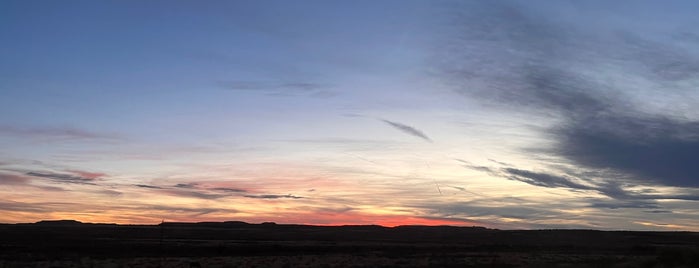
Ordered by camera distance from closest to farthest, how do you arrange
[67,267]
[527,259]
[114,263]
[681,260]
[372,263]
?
[681,260] → [67,267] → [114,263] → [372,263] → [527,259]

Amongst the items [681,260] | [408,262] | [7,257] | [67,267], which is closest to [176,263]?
[67,267]

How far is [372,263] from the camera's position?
1897 inches

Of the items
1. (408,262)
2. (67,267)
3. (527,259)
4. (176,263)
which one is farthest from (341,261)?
(67,267)

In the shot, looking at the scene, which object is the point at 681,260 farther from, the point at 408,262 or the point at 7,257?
the point at 7,257

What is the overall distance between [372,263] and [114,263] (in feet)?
62.3

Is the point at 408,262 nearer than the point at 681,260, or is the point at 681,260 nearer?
the point at 681,260

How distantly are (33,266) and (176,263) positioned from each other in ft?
31.1

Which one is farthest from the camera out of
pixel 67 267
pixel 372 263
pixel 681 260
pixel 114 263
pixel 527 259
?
pixel 527 259

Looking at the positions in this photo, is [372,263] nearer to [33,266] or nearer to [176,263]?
[176,263]

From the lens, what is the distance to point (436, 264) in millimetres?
47500

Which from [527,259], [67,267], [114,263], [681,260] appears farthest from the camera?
[527,259]

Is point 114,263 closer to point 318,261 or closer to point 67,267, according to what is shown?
point 67,267

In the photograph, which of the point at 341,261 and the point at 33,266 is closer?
the point at 33,266

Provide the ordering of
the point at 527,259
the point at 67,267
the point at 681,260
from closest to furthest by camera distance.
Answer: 1. the point at 681,260
2. the point at 67,267
3. the point at 527,259
